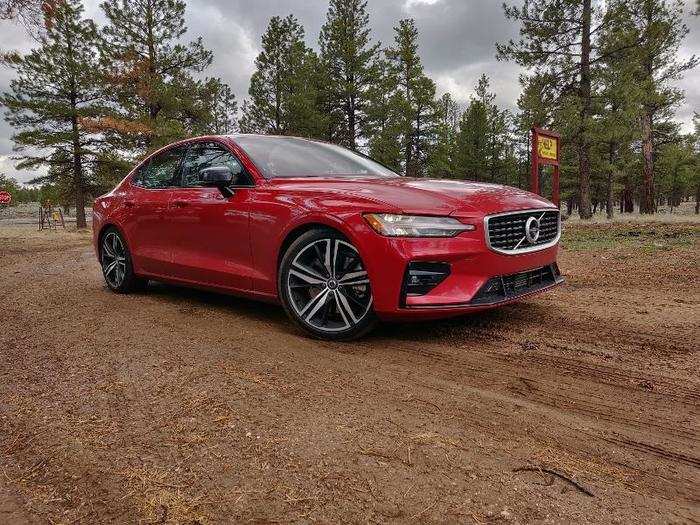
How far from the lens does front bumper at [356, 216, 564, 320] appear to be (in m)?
2.99

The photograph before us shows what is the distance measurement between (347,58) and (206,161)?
2926 cm

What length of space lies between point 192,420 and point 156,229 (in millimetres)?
3060

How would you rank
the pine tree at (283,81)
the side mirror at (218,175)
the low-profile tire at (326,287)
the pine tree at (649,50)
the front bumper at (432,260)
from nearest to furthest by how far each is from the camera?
the front bumper at (432,260) < the low-profile tire at (326,287) < the side mirror at (218,175) < the pine tree at (649,50) < the pine tree at (283,81)

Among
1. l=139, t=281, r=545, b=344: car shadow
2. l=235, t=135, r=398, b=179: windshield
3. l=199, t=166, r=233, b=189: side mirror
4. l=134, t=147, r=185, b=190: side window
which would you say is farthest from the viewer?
l=134, t=147, r=185, b=190: side window

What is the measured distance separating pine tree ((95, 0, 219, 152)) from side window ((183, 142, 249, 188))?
23.3 meters

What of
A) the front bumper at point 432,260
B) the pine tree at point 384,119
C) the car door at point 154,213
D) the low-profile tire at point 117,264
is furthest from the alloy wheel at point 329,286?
the pine tree at point 384,119

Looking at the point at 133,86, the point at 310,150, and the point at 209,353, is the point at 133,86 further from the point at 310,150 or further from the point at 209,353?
the point at 209,353

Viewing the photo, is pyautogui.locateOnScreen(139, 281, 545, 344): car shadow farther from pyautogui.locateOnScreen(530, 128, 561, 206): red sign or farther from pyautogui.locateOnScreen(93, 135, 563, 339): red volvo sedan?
pyautogui.locateOnScreen(530, 128, 561, 206): red sign

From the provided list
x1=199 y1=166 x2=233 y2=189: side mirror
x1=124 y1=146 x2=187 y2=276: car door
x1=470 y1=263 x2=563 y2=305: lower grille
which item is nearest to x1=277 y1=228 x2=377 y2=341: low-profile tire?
x1=470 y1=263 x2=563 y2=305: lower grille

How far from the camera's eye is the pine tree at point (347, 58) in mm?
30953

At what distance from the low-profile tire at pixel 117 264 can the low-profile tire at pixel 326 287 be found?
7.90ft

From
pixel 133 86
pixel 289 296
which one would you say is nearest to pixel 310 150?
pixel 289 296

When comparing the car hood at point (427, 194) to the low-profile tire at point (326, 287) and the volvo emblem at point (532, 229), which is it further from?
the low-profile tire at point (326, 287)

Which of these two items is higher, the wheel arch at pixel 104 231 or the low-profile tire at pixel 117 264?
the wheel arch at pixel 104 231
